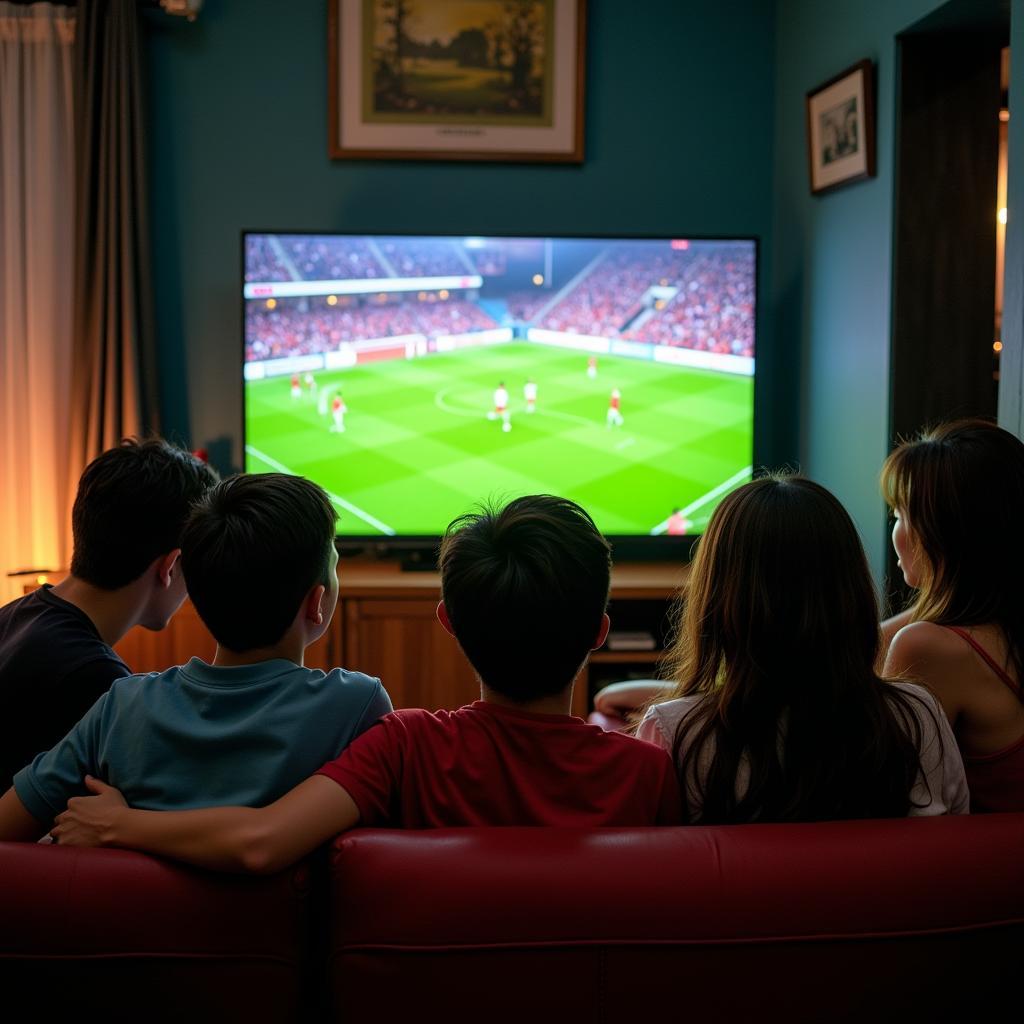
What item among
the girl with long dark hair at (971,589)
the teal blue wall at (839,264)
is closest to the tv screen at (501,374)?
the teal blue wall at (839,264)

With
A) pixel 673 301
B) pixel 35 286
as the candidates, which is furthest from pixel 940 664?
pixel 35 286

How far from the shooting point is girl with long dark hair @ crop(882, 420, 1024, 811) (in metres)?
1.56

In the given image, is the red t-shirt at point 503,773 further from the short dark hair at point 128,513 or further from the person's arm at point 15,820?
the short dark hair at point 128,513

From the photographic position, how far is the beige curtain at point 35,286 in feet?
13.0

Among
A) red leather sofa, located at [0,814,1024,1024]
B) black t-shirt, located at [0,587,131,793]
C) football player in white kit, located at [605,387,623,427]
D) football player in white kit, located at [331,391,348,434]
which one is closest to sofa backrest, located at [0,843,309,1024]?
red leather sofa, located at [0,814,1024,1024]

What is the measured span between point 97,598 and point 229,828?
771 millimetres

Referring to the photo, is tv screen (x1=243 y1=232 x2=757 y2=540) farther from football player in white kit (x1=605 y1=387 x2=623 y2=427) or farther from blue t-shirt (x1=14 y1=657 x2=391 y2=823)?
blue t-shirt (x1=14 y1=657 x2=391 y2=823)

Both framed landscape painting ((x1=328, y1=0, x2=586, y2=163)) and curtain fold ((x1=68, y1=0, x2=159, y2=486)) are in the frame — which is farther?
framed landscape painting ((x1=328, y1=0, x2=586, y2=163))

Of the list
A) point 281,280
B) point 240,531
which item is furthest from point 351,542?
Result: point 240,531

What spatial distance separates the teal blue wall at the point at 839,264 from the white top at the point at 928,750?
7.01 feet

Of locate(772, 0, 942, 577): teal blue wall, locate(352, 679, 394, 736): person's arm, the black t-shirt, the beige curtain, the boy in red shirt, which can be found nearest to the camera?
the boy in red shirt

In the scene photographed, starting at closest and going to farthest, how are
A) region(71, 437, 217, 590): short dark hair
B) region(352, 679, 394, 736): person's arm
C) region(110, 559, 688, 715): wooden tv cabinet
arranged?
1. region(352, 679, 394, 736): person's arm
2. region(71, 437, 217, 590): short dark hair
3. region(110, 559, 688, 715): wooden tv cabinet

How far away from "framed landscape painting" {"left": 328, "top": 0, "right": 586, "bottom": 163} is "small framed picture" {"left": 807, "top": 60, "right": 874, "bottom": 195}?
84 centimetres

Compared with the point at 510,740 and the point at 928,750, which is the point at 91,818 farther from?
the point at 928,750
